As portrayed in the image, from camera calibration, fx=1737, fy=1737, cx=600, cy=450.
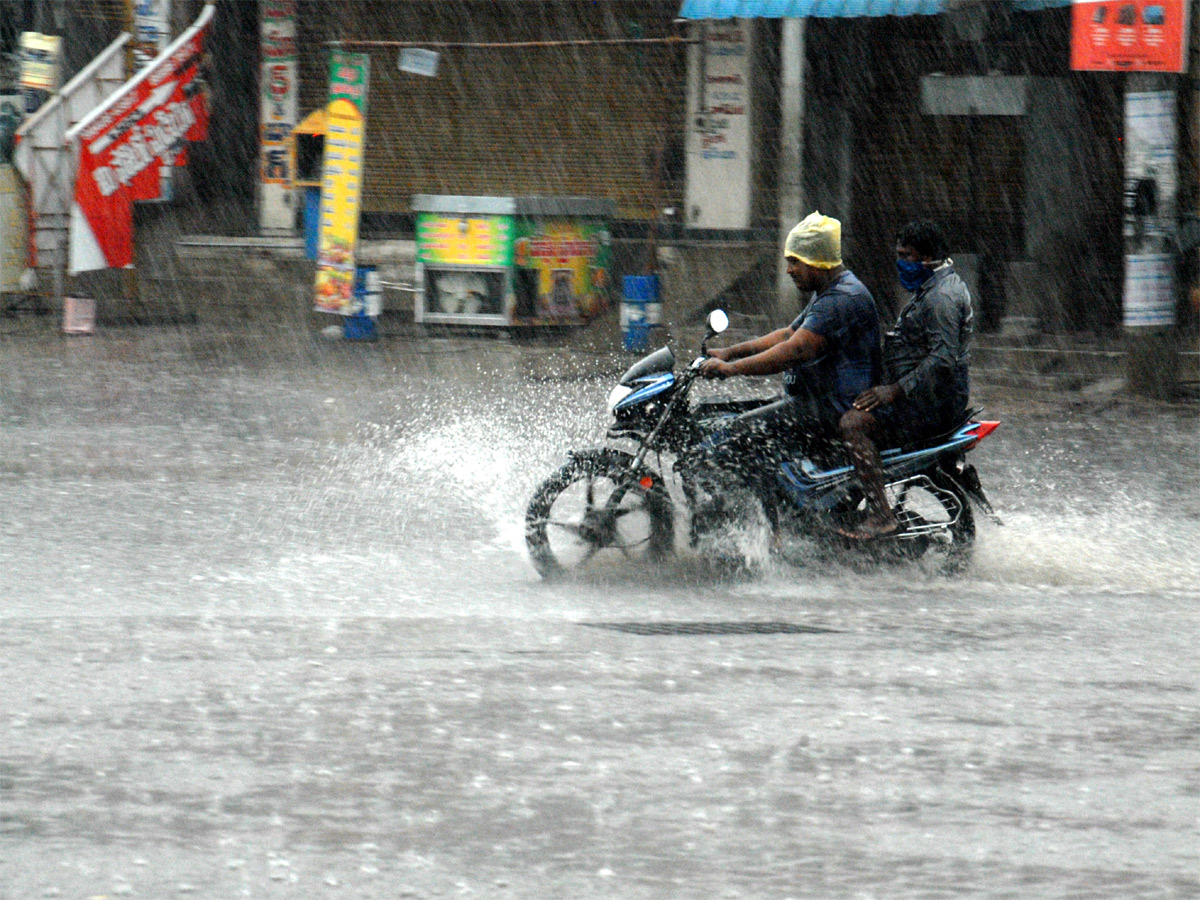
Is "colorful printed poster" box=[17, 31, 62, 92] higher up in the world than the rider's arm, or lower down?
higher up

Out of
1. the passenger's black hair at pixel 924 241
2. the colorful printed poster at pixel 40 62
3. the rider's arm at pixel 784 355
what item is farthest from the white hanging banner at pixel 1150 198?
the colorful printed poster at pixel 40 62

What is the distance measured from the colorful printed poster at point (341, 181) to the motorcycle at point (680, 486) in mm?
9093

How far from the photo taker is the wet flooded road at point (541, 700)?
4504mm

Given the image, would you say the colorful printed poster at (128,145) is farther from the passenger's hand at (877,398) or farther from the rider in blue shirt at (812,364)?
the passenger's hand at (877,398)

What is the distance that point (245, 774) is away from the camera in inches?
201

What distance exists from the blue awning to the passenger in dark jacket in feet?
25.3

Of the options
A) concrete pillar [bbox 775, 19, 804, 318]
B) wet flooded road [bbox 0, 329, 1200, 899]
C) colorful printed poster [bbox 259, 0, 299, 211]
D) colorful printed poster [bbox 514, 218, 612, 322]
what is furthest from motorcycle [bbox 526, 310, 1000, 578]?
colorful printed poster [bbox 259, 0, 299, 211]

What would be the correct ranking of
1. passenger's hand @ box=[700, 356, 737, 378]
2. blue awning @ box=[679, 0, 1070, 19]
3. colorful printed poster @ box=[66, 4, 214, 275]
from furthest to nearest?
colorful printed poster @ box=[66, 4, 214, 275]
blue awning @ box=[679, 0, 1070, 19]
passenger's hand @ box=[700, 356, 737, 378]

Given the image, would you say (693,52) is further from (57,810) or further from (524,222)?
(57,810)

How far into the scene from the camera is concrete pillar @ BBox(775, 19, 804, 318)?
16.3m

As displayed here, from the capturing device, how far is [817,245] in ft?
25.4

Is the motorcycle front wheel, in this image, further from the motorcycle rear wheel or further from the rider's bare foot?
the motorcycle rear wheel

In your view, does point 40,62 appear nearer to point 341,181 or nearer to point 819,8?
point 341,181

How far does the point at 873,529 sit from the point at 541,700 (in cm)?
239
